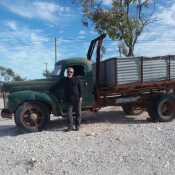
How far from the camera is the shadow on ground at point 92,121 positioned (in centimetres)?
1144

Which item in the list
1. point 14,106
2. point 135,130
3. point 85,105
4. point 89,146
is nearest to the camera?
point 89,146

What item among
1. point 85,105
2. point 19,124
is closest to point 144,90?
point 85,105

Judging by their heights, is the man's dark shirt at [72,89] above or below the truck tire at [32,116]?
above

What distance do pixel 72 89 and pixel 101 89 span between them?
1480 millimetres

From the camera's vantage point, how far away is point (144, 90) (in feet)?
40.0

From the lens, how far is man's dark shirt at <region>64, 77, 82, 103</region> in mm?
10625

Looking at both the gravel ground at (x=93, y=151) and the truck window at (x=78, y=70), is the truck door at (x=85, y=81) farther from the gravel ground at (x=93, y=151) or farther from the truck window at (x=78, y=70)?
the gravel ground at (x=93, y=151)

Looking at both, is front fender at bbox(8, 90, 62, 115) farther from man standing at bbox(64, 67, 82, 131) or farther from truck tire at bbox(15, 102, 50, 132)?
man standing at bbox(64, 67, 82, 131)

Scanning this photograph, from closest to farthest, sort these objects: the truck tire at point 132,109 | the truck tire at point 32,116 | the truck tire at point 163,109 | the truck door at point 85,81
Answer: the truck tire at point 32,116 < the truck door at point 85,81 < the truck tire at point 163,109 < the truck tire at point 132,109

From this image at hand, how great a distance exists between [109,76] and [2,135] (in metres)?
3.54

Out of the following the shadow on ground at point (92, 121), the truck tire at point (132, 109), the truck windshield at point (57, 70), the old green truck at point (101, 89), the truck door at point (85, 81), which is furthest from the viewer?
the truck tire at point (132, 109)

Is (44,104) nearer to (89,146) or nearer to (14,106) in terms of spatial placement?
(14,106)

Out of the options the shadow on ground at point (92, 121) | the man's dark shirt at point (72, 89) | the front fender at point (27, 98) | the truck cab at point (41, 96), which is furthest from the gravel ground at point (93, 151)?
the man's dark shirt at point (72, 89)

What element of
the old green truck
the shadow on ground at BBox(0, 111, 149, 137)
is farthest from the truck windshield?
the shadow on ground at BBox(0, 111, 149, 137)
